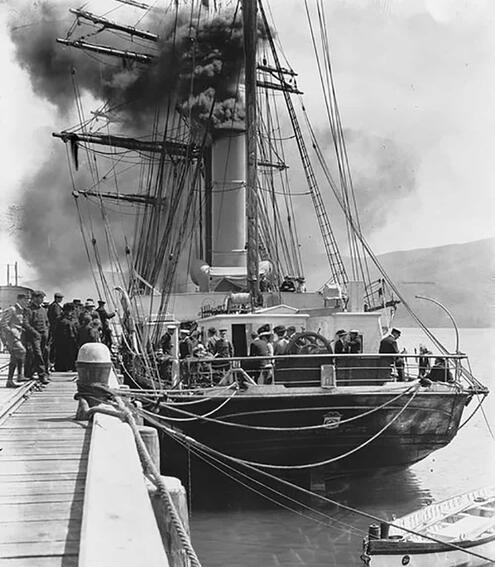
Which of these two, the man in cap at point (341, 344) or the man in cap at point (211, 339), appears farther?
the man in cap at point (211, 339)

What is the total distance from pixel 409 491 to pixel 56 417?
11042 mm

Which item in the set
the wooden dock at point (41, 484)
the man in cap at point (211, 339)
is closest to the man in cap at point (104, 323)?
the man in cap at point (211, 339)

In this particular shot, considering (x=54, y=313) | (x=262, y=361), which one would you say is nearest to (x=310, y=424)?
(x=262, y=361)

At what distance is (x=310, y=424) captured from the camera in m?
15.0

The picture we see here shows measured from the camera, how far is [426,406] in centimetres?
1592

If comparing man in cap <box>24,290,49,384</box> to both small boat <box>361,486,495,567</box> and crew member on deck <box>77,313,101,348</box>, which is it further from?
small boat <box>361,486,495,567</box>

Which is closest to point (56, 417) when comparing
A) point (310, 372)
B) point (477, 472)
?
point (310, 372)

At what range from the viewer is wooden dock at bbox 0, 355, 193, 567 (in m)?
4.14

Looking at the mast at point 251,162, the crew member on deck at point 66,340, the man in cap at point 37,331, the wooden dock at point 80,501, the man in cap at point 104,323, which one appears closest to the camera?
the wooden dock at point 80,501

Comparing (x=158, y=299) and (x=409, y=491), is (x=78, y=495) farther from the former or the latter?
(x=158, y=299)

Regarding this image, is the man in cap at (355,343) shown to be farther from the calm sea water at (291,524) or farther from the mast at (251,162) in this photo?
the mast at (251,162)

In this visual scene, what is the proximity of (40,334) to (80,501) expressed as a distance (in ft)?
30.0

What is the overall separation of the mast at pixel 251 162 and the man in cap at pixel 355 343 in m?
3.67

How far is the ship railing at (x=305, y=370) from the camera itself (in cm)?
1503
